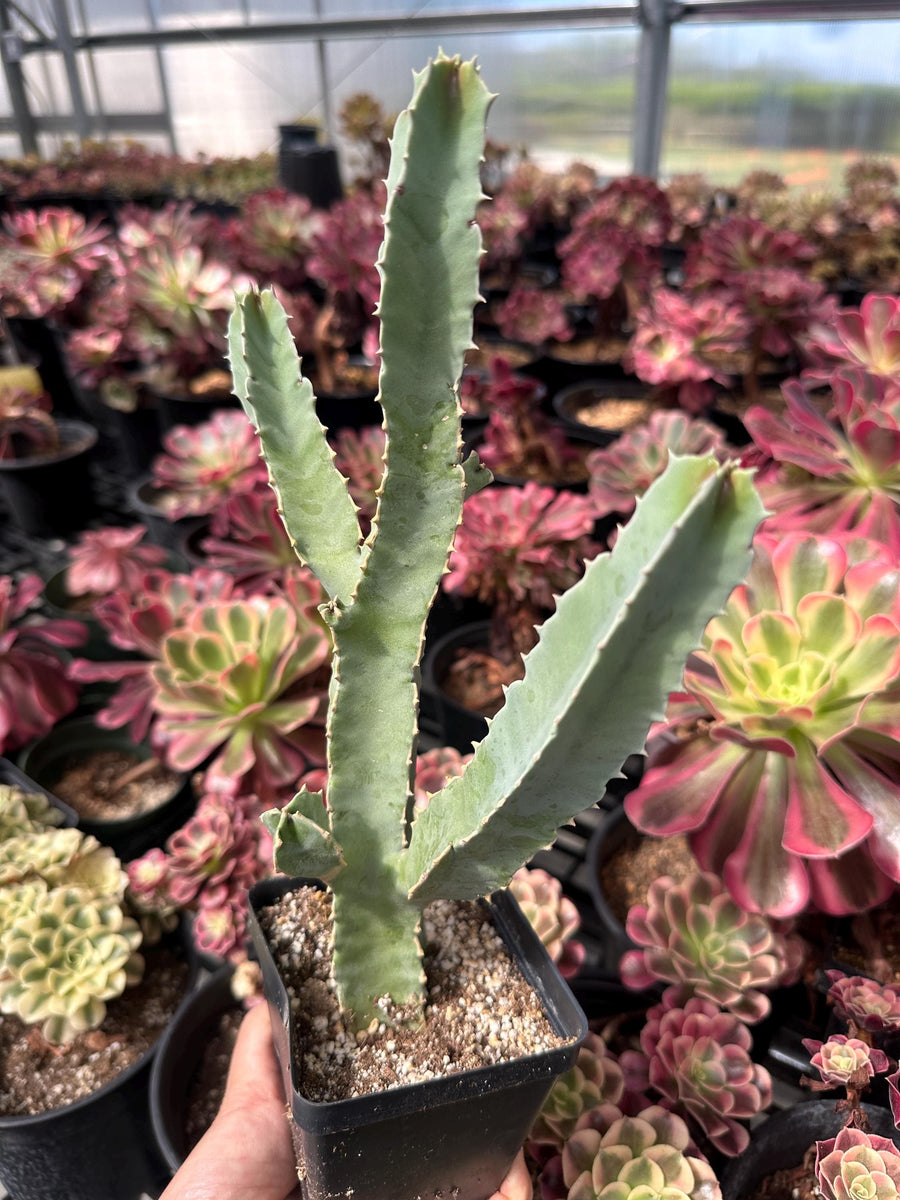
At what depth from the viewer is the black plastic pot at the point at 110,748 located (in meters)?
1.24

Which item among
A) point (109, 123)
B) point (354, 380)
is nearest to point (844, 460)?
point (354, 380)

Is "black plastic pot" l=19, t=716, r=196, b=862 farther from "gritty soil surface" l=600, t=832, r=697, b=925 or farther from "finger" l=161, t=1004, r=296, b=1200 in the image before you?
"gritty soil surface" l=600, t=832, r=697, b=925

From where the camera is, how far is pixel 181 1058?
0.92 metres

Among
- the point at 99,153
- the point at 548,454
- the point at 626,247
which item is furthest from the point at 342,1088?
the point at 99,153

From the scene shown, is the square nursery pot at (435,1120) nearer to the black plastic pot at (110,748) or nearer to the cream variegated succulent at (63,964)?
the cream variegated succulent at (63,964)

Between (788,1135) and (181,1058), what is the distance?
2.05ft

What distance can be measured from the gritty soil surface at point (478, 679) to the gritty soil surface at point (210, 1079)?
0.58 meters

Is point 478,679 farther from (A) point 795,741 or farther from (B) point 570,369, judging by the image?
(B) point 570,369

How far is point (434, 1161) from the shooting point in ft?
2.04

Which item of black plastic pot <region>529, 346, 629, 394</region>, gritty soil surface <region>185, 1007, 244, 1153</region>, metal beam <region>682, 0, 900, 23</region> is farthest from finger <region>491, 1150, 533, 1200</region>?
metal beam <region>682, 0, 900, 23</region>

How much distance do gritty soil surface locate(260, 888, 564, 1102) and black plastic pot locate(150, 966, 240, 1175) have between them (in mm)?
327

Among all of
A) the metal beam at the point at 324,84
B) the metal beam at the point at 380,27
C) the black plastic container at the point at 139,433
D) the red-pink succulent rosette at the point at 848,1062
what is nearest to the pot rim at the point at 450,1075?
the red-pink succulent rosette at the point at 848,1062

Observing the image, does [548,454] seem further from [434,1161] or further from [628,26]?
[628,26]

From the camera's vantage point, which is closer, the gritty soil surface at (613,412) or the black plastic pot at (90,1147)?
the black plastic pot at (90,1147)
